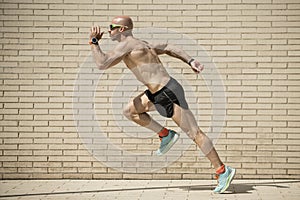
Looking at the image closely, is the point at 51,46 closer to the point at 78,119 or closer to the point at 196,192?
the point at 78,119

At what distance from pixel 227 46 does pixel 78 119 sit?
80.1 inches

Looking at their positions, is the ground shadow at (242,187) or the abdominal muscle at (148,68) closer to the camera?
the abdominal muscle at (148,68)

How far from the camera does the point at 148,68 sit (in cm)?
599

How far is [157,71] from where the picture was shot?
6027 millimetres

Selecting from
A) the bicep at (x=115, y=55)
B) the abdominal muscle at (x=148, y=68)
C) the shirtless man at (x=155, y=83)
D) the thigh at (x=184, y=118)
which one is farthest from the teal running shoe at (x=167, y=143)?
the bicep at (x=115, y=55)

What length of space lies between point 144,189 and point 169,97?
1.23m

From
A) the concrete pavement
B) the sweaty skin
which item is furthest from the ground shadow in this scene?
the sweaty skin

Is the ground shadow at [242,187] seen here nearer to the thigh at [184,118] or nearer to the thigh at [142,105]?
the thigh at [184,118]

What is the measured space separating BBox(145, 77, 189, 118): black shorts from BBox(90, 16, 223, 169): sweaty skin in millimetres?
39

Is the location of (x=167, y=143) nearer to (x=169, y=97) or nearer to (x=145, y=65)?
(x=169, y=97)

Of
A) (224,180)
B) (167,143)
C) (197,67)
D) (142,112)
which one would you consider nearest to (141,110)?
(142,112)

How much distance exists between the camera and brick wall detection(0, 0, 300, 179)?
7184 millimetres

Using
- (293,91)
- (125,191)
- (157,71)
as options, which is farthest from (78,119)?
(293,91)

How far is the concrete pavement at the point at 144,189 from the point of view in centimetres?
614
